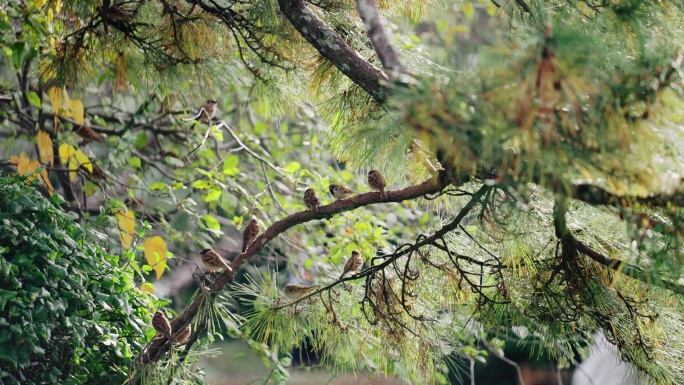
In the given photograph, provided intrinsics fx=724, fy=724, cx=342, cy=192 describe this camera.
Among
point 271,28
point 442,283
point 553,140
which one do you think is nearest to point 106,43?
point 271,28

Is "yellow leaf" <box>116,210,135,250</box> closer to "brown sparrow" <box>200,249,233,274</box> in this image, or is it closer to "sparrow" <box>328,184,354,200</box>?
"brown sparrow" <box>200,249,233,274</box>

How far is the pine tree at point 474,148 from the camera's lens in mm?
882

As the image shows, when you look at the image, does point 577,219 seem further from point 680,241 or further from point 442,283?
point 680,241

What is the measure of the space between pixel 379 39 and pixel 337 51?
0.32 feet

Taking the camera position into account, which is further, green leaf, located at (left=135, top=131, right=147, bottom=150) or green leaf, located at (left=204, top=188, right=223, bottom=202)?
green leaf, located at (left=135, top=131, right=147, bottom=150)

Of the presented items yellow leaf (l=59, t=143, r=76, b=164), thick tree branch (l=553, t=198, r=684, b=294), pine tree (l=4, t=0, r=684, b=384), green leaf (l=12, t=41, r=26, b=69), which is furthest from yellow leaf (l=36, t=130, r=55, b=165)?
thick tree branch (l=553, t=198, r=684, b=294)

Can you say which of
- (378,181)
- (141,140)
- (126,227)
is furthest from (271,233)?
(141,140)

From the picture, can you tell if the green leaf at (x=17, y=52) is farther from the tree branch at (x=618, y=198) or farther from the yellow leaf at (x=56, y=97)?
the tree branch at (x=618, y=198)

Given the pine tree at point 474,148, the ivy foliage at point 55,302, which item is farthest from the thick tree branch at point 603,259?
the ivy foliage at point 55,302

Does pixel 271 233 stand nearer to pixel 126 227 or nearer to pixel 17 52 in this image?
pixel 126 227

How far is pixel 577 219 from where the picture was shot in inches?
58.2

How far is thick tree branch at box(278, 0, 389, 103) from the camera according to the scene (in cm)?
119

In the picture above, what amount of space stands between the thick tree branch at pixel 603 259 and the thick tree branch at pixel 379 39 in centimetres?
34

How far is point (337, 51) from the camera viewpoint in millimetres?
1259
